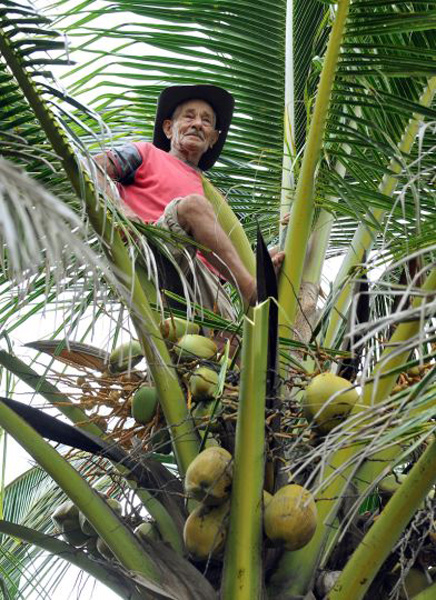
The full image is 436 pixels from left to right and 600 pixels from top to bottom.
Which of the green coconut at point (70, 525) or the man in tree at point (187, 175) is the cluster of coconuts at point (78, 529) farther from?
the man in tree at point (187, 175)

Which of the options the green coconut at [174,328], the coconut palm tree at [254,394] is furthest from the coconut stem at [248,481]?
the green coconut at [174,328]

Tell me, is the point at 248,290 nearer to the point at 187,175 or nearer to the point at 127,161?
the point at 127,161

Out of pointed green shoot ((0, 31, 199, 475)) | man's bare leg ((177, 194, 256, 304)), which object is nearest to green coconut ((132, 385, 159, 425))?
pointed green shoot ((0, 31, 199, 475))

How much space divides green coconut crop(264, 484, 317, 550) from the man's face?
204cm

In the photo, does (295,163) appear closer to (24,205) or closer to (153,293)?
(153,293)

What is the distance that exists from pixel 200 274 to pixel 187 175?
2.34 feet

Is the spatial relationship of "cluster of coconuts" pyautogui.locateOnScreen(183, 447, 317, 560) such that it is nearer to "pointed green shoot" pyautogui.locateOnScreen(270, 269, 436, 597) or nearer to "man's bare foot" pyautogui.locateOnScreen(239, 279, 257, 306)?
"pointed green shoot" pyautogui.locateOnScreen(270, 269, 436, 597)

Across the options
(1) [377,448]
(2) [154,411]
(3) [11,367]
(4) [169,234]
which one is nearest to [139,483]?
(2) [154,411]

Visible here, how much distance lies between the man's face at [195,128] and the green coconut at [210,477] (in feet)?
6.34

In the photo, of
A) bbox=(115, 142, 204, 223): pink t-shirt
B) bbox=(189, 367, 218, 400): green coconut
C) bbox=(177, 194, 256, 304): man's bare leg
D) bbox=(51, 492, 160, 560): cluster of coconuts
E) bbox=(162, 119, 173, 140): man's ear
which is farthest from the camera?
bbox=(162, 119, 173, 140): man's ear

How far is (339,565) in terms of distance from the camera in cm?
254

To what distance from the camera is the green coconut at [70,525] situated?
107 inches

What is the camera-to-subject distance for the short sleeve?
11.9 feet

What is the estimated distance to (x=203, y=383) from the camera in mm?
2562
